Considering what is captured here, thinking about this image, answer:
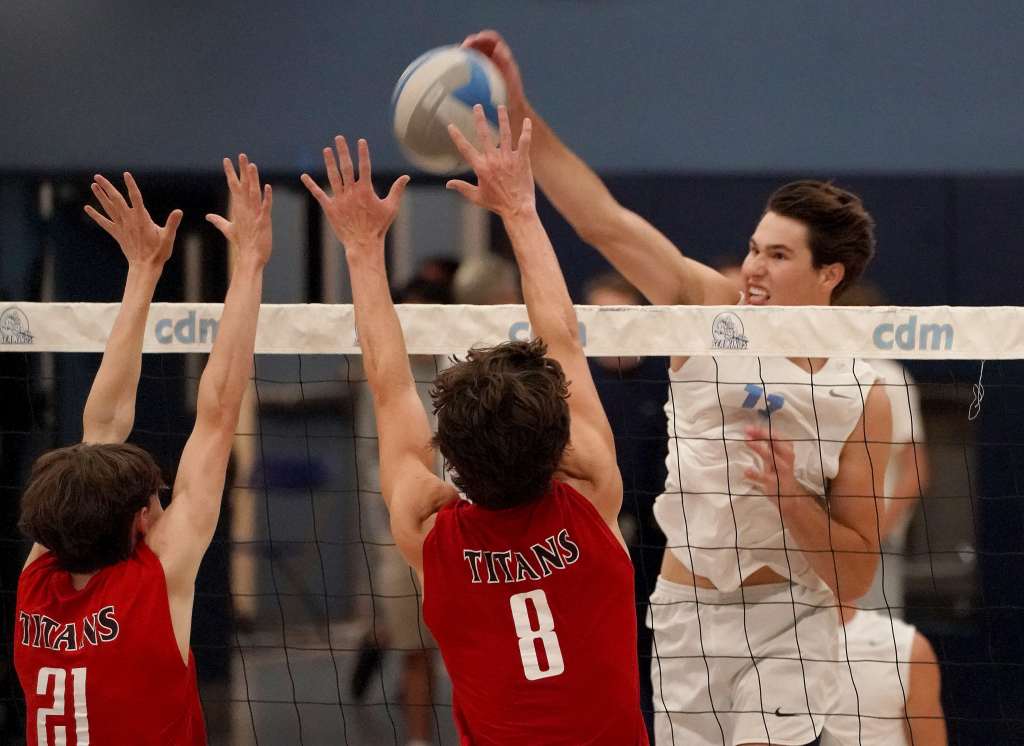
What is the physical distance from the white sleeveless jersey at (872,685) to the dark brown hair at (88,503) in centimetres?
226

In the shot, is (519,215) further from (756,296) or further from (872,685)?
(872,685)

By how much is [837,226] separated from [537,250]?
64.2 inches

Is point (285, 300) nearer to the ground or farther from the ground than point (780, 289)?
farther from the ground

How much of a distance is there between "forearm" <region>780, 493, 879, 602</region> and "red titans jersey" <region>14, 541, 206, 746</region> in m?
1.93

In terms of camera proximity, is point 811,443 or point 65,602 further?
point 811,443

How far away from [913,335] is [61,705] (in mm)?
2430

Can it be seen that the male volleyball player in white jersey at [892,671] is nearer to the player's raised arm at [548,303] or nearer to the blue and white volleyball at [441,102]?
the blue and white volleyball at [441,102]

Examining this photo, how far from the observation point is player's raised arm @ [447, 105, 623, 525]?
103 inches

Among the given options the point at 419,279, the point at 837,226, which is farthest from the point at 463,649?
the point at 419,279

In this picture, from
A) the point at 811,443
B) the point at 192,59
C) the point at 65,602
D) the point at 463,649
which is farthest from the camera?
the point at 192,59

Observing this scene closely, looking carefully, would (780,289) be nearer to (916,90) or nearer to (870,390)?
(870,390)

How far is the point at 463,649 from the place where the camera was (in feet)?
8.29

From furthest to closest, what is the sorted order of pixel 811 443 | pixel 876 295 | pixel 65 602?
1. pixel 876 295
2. pixel 811 443
3. pixel 65 602

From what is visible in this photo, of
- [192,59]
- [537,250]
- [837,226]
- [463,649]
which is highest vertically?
[192,59]
